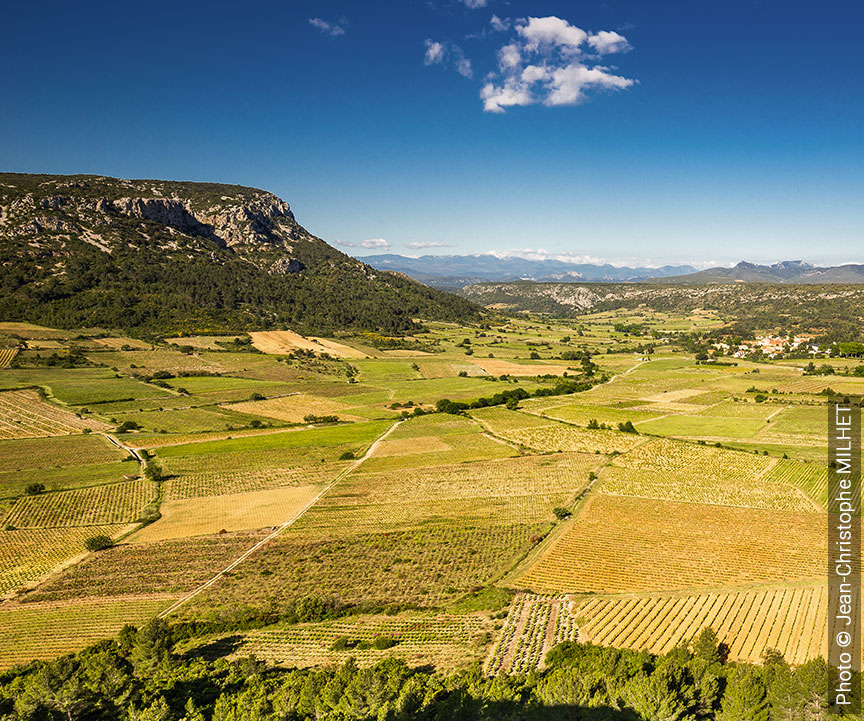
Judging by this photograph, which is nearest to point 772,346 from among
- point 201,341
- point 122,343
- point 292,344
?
point 292,344

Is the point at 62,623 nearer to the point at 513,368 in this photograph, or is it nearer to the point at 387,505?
the point at 387,505

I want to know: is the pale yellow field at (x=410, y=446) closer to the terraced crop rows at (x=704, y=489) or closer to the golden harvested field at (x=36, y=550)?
the terraced crop rows at (x=704, y=489)

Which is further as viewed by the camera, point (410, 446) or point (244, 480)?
point (410, 446)

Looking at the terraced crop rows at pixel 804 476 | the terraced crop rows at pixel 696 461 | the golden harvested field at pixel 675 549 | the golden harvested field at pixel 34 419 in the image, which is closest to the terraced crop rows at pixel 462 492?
the golden harvested field at pixel 675 549

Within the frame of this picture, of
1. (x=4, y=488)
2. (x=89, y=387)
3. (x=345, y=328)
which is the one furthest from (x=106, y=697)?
(x=345, y=328)

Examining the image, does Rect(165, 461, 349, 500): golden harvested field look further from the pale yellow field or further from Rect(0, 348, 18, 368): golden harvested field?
Rect(0, 348, 18, 368): golden harvested field

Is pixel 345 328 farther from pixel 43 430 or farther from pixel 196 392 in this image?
pixel 43 430

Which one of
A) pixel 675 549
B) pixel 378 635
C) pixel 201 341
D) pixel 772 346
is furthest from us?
pixel 772 346
